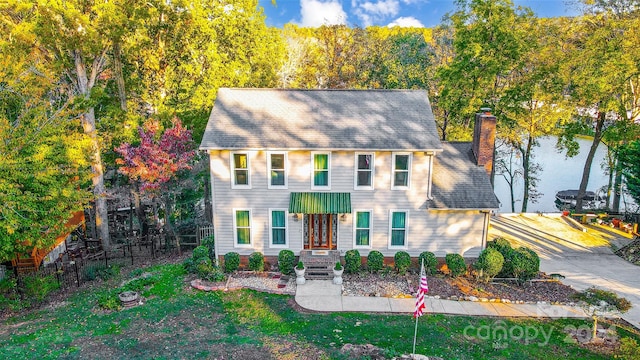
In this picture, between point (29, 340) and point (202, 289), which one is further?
point (202, 289)

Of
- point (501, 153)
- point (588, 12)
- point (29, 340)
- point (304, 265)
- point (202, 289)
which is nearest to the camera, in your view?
point (29, 340)

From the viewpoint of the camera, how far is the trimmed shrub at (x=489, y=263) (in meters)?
16.7

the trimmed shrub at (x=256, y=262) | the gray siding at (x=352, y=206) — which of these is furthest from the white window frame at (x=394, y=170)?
the trimmed shrub at (x=256, y=262)

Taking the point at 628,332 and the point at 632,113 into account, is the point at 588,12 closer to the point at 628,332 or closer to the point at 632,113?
the point at 632,113

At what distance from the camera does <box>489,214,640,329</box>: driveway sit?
58.5 feet

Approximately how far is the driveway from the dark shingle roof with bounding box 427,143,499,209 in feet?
18.0

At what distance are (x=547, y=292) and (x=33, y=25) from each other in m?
24.9

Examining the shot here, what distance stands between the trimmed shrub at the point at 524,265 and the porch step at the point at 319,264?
24.9 feet

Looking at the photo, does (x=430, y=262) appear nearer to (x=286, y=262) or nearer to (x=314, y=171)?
(x=286, y=262)

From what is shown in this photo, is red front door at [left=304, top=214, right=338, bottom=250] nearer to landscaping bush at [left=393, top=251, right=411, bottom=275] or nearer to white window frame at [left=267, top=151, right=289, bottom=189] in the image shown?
white window frame at [left=267, top=151, right=289, bottom=189]

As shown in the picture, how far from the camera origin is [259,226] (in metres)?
17.9

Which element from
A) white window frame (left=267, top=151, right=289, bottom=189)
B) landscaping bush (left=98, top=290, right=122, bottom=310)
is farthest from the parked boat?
landscaping bush (left=98, top=290, right=122, bottom=310)

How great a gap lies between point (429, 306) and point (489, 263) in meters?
3.67

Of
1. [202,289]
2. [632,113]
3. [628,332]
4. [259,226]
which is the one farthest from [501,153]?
[202,289]
